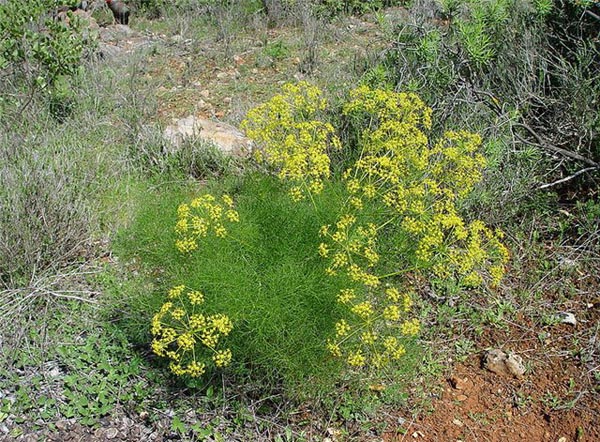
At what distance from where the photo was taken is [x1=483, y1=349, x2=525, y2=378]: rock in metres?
3.32

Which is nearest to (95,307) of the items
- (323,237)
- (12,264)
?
(12,264)

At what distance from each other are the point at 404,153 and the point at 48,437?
2158 mm

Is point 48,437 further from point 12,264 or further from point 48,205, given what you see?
point 48,205

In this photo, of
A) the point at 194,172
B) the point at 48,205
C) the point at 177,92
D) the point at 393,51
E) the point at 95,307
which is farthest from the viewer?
the point at 177,92

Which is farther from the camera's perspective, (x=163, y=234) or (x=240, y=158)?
(x=240, y=158)

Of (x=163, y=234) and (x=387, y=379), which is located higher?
(x=163, y=234)

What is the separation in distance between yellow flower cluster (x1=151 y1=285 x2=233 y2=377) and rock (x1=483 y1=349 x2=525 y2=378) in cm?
144

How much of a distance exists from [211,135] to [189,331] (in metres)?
2.72

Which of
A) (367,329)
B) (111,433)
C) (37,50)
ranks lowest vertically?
(111,433)

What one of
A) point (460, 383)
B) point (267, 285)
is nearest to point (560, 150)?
point (460, 383)

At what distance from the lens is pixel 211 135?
5145 mm

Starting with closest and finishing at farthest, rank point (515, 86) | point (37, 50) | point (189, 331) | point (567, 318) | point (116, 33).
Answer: point (189, 331) < point (567, 318) < point (515, 86) < point (37, 50) < point (116, 33)

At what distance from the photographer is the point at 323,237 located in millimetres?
3055

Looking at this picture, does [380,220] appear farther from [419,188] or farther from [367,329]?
[367,329]
